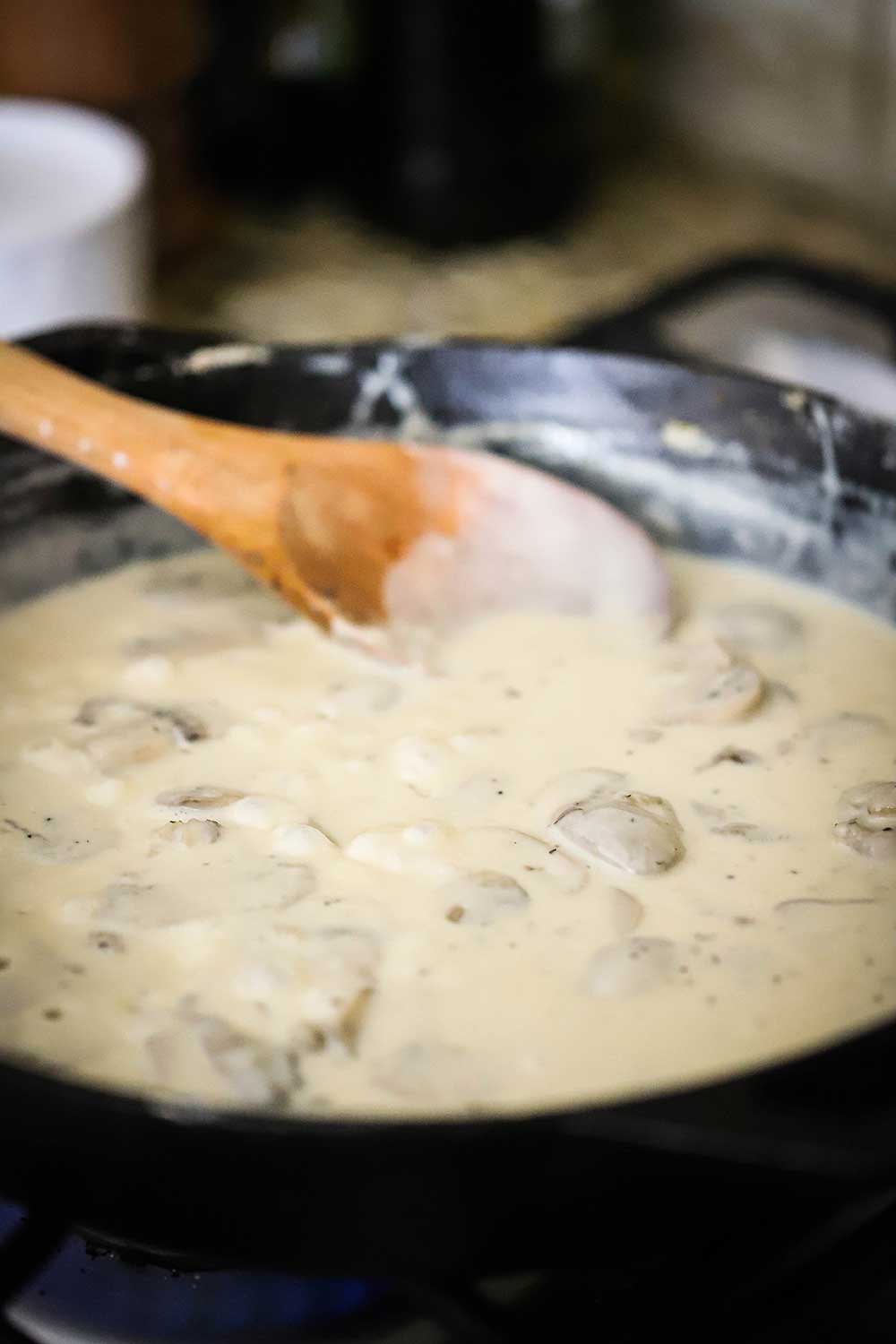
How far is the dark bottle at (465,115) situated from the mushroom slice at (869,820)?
1051 millimetres

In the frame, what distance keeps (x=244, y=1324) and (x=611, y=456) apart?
69 cm

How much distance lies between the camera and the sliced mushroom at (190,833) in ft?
2.96

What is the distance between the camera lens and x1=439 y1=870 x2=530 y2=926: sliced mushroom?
2.76ft

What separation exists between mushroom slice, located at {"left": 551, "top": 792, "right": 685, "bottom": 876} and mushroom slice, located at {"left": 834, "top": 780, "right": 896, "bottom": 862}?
3.8 inches

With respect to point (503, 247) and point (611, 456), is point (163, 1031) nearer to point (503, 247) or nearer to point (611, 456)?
point (611, 456)

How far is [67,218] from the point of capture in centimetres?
135

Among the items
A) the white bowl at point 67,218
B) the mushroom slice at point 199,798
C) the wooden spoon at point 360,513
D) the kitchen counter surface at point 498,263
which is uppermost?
the white bowl at point 67,218

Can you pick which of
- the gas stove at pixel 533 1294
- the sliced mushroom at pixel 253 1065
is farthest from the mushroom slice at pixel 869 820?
the sliced mushroom at pixel 253 1065

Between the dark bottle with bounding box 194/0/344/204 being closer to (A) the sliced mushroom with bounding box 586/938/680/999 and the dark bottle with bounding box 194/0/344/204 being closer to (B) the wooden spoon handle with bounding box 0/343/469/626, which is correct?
(B) the wooden spoon handle with bounding box 0/343/469/626

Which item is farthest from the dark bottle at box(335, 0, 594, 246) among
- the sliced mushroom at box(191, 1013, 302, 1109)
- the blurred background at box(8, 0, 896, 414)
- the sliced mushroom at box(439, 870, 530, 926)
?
the sliced mushroom at box(191, 1013, 302, 1109)

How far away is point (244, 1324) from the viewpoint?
711 millimetres

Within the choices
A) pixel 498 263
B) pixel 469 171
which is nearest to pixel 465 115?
pixel 469 171

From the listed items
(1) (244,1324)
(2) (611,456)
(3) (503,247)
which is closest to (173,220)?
(3) (503,247)

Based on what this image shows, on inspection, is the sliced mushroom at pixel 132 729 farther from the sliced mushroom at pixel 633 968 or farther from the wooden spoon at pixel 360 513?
the sliced mushroom at pixel 633 968
